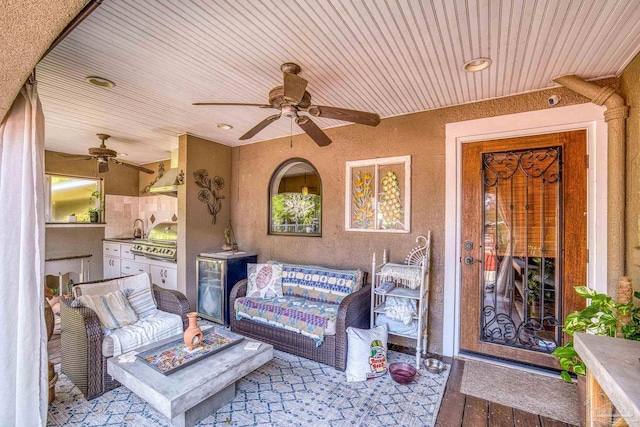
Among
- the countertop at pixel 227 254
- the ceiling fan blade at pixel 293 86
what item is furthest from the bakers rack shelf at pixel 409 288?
the countertop at pixel 227 254

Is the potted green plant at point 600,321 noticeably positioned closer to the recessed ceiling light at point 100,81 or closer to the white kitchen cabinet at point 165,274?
the recessed ceiling light at point 100,81

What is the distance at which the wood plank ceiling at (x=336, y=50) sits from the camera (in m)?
1.70

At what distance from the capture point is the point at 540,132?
107 inches

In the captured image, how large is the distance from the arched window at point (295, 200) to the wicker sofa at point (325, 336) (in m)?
1.08

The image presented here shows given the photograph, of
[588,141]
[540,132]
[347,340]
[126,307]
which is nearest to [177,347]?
[126,307]

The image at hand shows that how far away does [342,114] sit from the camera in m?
2.25

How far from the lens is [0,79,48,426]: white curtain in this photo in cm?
164

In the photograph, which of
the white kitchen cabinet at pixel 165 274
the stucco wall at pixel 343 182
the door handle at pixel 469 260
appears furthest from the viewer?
the white kitchen cabinet at pixel 165 274

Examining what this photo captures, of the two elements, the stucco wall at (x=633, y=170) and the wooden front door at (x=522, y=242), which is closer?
the stucco wall at (x=633, y=170)

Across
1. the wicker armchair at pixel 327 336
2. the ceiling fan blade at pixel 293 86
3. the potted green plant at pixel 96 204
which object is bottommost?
the wicker armchair at pixel 327 336

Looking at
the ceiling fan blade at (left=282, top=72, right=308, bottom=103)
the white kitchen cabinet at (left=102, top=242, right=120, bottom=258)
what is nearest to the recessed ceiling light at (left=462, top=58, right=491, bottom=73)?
the ceiling fan blade at (left=282, top=72, right=308, bottom=103)

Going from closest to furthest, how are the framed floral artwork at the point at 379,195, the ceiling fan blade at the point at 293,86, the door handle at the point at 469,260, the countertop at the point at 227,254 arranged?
the ceiling fan blade at the point at 293,86, the door handle at the point at 469,260, the framed floral artwork at the point at 379,195, the countertop at the point at 227,254

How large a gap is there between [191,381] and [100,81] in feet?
8.20

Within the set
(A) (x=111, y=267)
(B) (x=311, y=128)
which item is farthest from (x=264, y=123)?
(A) (x=111, y=267)
